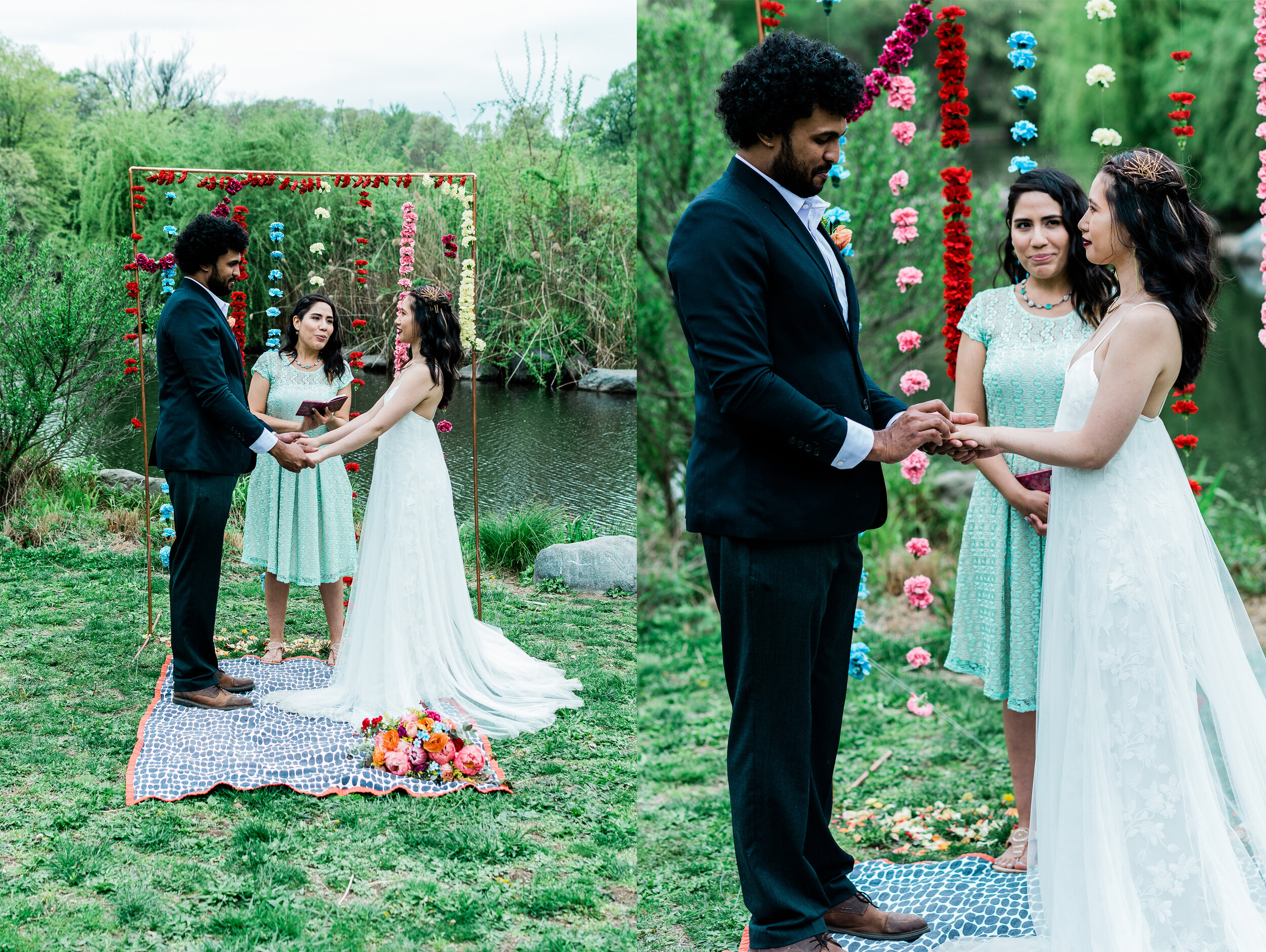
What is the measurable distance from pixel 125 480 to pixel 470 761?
210cm

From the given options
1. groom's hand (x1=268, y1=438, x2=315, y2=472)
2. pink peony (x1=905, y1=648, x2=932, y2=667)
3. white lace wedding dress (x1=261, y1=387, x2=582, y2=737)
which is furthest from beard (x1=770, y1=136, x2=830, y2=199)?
groom's hand (x1=268, y1=438, x2=315, y2=472)

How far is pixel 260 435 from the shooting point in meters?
4.22

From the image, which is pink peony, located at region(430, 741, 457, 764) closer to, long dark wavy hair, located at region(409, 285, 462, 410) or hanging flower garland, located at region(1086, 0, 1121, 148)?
long dark wavy hair, located at region(409, 285, 462, 410)

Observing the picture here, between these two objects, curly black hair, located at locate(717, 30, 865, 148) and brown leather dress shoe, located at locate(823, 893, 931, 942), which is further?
brown leather dress shoe, located at locate(823, 893, 931, 942)

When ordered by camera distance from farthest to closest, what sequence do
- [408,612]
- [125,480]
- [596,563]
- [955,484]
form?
[955,484] → [596,563] → [125,480] → [408,612]

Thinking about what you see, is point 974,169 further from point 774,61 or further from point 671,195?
point 774,61

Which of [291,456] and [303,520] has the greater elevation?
[291,456]

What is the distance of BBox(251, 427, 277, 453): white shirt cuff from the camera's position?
423 centimetres

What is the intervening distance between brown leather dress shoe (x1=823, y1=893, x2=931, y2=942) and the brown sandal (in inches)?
20.3

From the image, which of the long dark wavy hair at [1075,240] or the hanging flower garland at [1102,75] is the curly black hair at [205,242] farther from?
the hanging flower garland at [1102,75]

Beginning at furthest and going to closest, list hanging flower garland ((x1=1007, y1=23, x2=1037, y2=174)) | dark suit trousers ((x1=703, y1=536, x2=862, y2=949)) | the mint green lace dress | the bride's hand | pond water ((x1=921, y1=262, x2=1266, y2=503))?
pond water ((x1=921, y1=262, x2=1266, y2=503))
hanging flower garland ((x1=1007, y1=23, x2=1037, y2=174))
the mint green lace dress
the bride's hand
dark suit trousers ((x1=703, y1=536, x2=862, y2=949))

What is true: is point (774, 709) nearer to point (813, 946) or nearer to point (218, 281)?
point (813, 946)

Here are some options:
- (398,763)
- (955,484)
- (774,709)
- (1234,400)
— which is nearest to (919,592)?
(774,709)

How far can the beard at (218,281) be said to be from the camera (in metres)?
4.26
